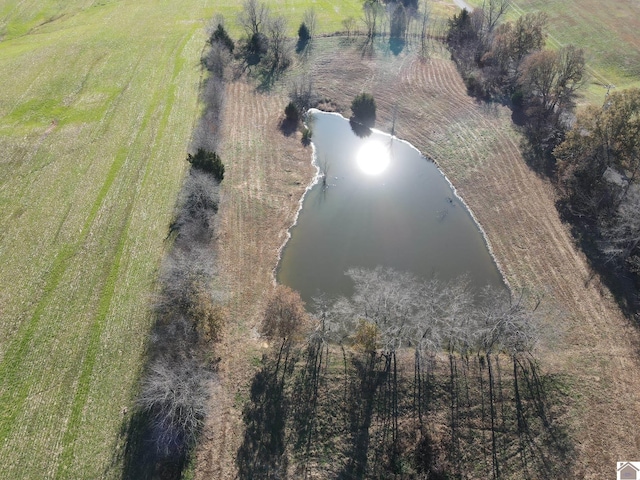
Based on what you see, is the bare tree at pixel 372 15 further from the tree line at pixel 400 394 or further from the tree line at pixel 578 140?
the tree line at pixel 400 394

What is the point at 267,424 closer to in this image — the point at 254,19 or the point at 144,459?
the point at 144,459

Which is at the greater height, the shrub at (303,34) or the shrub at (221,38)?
the shrub at (221,38)

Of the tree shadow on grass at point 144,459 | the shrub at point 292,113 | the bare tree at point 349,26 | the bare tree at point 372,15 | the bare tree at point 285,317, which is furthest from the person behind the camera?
the bare tree at point 349,26

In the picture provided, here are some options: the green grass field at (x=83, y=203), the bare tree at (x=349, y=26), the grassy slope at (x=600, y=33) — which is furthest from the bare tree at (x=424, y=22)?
the grassy slope at (x=600, y=33)

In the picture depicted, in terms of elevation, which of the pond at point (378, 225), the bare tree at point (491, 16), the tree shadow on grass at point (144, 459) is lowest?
the pond at point (378, 225)

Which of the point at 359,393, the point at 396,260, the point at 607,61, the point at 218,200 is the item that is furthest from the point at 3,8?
the point at 607,61

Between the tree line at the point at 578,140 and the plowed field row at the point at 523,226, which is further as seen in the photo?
the tree line at the point at 578,140
